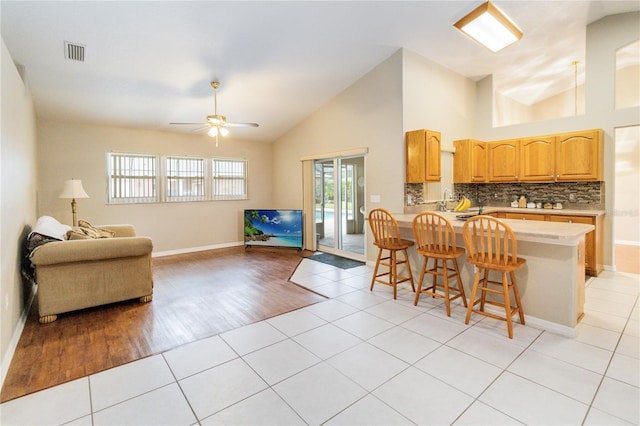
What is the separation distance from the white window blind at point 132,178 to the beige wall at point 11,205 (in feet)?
7.67

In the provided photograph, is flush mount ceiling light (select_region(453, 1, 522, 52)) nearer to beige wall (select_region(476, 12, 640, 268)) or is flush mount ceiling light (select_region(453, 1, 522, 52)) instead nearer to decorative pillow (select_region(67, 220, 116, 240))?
beige wall (select_region(476, 12, 640, 268))

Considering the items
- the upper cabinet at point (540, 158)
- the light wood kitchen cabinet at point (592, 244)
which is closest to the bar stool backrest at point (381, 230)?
the upper cabinet at point (540, 158)

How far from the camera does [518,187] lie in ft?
19.4

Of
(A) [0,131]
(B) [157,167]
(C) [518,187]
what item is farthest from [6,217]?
(C) [518,187]

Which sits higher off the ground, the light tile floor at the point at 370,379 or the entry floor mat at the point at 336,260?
the entry floor mat at the point at 336,260

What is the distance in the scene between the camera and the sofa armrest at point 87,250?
3.11m

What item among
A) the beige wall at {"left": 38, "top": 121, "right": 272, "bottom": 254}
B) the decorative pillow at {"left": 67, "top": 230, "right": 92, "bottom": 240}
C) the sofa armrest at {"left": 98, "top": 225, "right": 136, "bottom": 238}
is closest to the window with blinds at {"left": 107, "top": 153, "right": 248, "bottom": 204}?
the beige wall at {"left": 38, "top": 121, "right": 272, "bottom": 254}

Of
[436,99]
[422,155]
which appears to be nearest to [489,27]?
[422,155]

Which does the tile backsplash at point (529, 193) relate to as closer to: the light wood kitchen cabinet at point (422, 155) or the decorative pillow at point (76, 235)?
the light wood kitchen cabinet at point (422, 155)

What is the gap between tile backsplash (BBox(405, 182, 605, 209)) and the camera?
499 cm

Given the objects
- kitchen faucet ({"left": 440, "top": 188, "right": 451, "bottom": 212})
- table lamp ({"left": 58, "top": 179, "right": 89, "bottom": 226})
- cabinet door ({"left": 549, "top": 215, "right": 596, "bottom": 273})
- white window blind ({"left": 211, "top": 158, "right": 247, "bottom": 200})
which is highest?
white window blind ({"left": 211, "top": 158, "right": 247, "bottom": 200})

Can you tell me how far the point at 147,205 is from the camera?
6258mm

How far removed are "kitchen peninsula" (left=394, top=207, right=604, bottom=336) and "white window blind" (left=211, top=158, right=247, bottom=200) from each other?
5.96 meters

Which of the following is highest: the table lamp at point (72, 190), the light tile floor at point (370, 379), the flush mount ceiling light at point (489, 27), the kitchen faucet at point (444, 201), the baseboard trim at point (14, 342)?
the flush mount ceiling light at point (489, 27)
